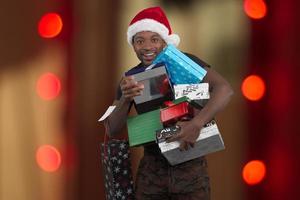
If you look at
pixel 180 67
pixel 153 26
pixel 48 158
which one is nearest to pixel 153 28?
pixel 153 26

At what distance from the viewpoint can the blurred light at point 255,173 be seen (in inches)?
75.3

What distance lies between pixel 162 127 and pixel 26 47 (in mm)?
716

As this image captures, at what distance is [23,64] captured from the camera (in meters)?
1.83

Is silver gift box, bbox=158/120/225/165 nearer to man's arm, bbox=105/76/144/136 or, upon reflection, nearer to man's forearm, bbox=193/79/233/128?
man's forearm, bbox=193/79/233/128

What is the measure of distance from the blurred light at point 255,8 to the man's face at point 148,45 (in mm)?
606

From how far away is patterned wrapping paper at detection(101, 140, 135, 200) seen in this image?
54.6 inches

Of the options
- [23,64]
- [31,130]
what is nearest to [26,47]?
[23,64]

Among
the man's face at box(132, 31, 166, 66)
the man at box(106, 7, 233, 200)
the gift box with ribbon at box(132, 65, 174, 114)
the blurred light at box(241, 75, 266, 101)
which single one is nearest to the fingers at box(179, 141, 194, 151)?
the man at box(106, 7, 233, 200)

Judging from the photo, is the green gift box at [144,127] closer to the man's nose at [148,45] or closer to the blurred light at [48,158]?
the man's nose at [148,45]

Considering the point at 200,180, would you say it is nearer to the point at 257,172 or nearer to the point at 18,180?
the point at 257,172

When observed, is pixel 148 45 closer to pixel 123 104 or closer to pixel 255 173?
pixel 123 104

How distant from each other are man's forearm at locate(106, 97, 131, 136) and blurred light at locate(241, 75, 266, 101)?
644 mm

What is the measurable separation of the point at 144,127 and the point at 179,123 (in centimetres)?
9

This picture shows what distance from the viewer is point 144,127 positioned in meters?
1.32
